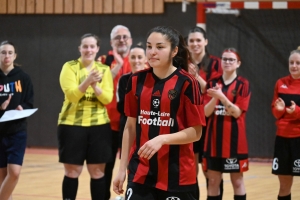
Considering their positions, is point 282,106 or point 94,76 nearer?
point 94,76

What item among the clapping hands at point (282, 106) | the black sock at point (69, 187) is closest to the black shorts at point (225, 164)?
the clapping hands at point (282, 106)

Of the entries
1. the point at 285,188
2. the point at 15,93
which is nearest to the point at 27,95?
the point at 15,93

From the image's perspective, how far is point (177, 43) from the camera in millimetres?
3752

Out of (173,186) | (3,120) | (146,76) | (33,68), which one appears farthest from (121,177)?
(33,68)

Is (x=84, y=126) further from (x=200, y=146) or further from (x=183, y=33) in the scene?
(x=183, y=33)

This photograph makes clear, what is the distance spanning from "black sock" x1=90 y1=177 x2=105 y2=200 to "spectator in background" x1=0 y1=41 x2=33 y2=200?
767 mm

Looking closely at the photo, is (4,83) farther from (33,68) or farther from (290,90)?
(33,68)

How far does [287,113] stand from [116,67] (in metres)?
2.05

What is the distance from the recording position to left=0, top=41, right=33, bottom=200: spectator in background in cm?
573

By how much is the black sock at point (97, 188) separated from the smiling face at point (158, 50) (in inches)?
102

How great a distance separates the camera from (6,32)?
42.2ft

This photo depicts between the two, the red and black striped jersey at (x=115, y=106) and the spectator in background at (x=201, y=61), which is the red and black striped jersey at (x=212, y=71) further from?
the red and black striped jersey at (x=115, y=106)

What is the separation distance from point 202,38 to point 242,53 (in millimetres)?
5057

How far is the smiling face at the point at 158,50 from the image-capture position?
360 centimetres
